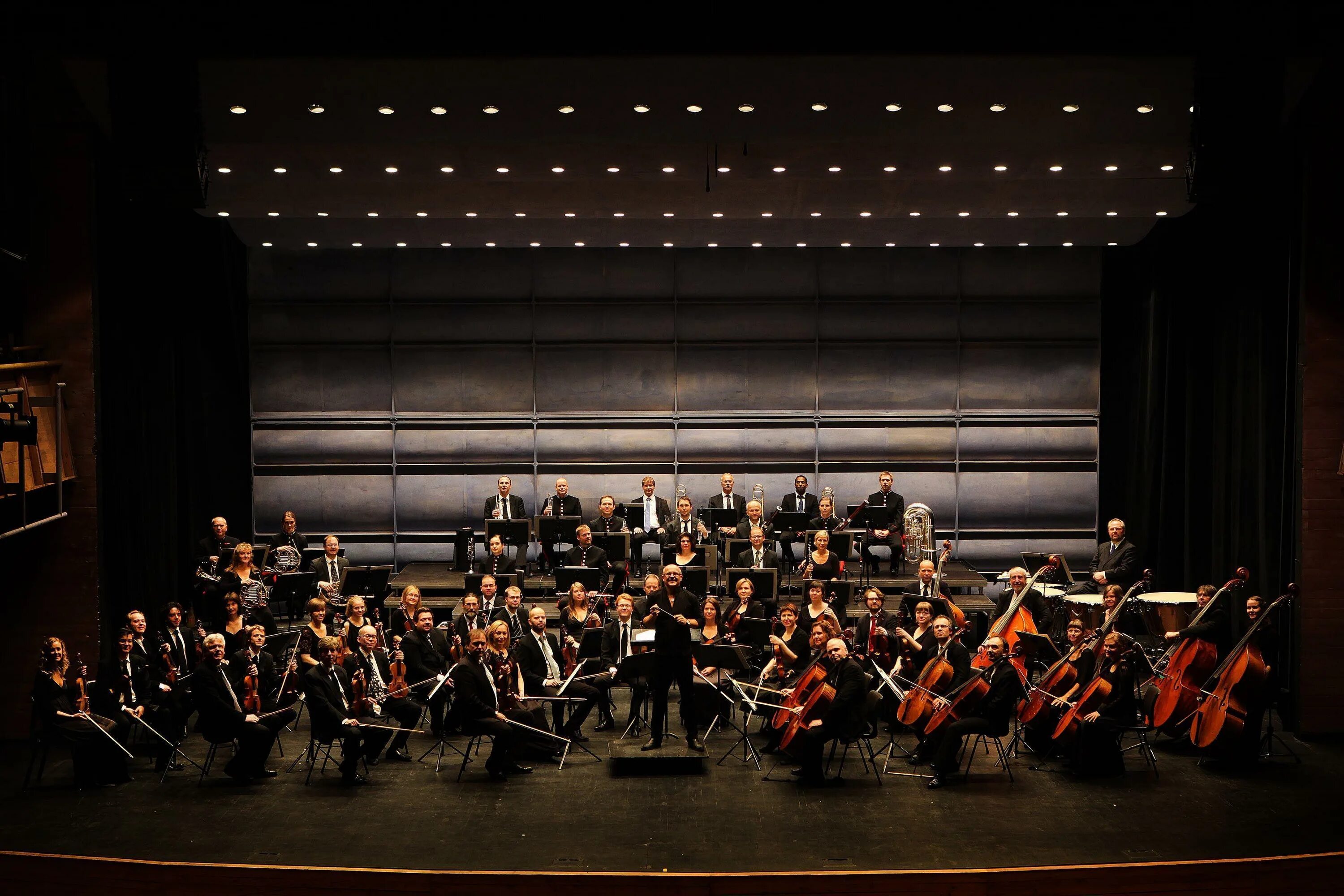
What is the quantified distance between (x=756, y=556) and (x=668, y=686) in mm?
3216

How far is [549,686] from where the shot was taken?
32.2 ft

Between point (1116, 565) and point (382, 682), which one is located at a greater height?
point (1116, 565)

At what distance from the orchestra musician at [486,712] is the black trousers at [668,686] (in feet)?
3.29

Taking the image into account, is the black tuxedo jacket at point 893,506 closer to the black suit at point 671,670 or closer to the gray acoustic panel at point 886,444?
the gray acoustic panel at point 886,444

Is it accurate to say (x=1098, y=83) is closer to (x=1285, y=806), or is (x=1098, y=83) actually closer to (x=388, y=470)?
(x=1285, y=806)

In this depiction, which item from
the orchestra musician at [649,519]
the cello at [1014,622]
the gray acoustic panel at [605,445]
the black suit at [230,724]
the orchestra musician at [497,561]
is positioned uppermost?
the gray acoustic panel at [605,445]

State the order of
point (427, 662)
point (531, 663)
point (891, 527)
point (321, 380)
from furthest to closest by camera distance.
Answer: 1. point (321, 380)
2. point (891, 527)
3. point (427, 662)
4. point (531, 663)

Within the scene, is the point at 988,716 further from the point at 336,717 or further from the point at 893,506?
the point at 893,506

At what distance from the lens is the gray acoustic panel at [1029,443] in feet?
53.1

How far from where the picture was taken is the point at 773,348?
53.2 feet

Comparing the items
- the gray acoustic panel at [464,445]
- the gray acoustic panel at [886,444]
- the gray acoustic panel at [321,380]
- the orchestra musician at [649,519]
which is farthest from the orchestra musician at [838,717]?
the gray acoustic panel at [321,380]

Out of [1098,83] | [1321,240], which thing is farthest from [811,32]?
[1321,240]

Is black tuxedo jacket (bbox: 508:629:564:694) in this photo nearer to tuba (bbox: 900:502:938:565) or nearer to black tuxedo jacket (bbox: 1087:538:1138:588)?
black tuxedo jacket (bbox: 1087:538:1138:588)

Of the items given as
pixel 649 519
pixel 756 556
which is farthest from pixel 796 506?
pixel 756 556
